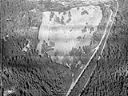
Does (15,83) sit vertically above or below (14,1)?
below

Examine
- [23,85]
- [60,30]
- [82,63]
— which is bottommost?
[23,85]

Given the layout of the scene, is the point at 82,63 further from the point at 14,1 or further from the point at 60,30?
the point at 14,1

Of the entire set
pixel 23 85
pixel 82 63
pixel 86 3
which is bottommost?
pixel 23 85

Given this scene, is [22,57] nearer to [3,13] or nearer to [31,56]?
[31,56]

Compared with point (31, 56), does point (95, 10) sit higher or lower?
higher

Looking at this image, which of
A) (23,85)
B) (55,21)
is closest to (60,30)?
(55,21)

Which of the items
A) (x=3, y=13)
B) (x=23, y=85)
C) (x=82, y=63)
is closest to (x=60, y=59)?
(x=82, y=63)
